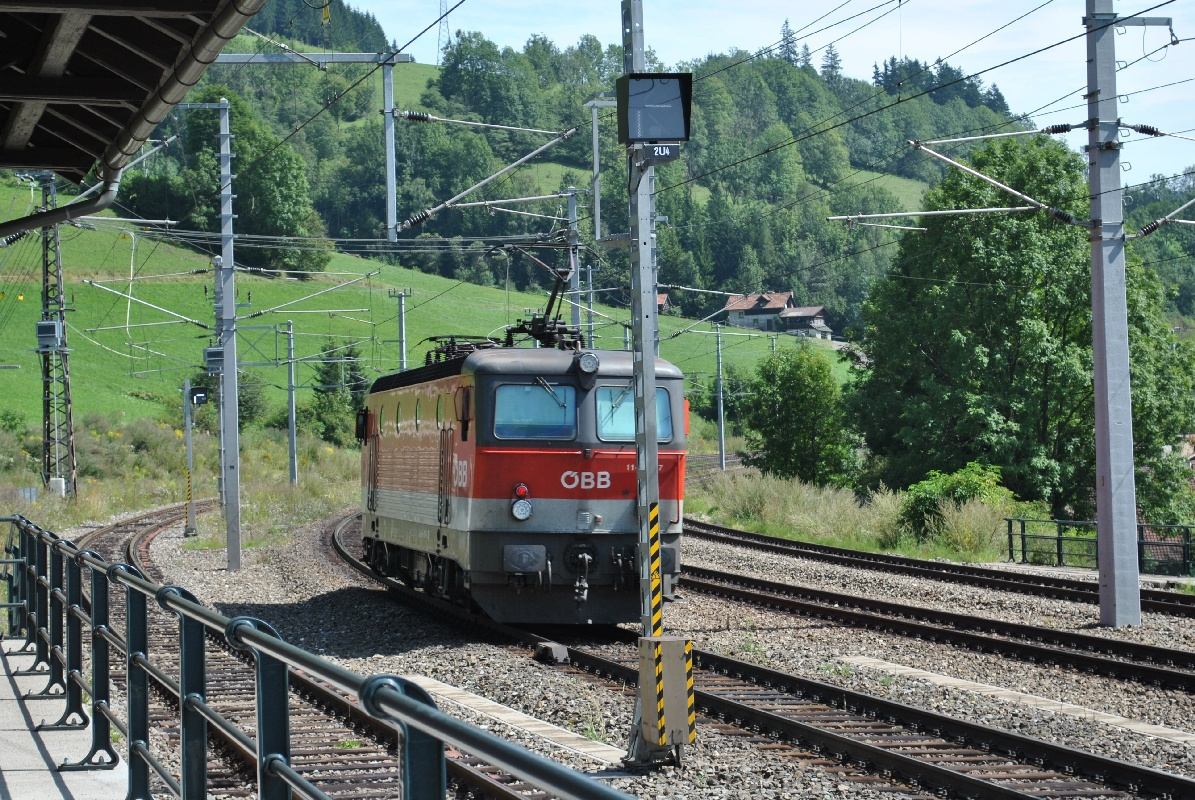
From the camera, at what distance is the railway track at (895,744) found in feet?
26.9

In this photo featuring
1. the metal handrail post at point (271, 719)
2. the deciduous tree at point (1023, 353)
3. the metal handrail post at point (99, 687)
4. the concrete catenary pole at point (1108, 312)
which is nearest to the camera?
the metal handrail post at point (271, 719)

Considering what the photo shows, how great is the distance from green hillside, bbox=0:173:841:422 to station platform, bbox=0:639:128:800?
5810 cm

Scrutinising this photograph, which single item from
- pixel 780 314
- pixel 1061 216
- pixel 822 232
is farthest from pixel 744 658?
pixel 822 232

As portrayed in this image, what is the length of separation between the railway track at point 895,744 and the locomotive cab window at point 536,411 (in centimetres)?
300

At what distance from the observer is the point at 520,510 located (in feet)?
47.1

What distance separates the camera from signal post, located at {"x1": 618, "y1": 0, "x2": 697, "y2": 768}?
9.10 m

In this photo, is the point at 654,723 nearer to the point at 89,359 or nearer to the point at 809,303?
the point at 89,359

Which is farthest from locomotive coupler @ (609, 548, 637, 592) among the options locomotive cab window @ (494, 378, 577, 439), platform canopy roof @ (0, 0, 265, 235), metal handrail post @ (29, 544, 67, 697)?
platform canopy roof @ (0, 0, 265, 235)

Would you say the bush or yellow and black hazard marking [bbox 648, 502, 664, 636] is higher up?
yellow and black hazard marking [bbox 648, 502, 664, 636]

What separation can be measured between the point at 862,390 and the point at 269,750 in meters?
43.8

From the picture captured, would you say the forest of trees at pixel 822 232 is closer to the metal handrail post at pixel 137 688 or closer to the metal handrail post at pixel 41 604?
the metal handrail post at pixel 41 604

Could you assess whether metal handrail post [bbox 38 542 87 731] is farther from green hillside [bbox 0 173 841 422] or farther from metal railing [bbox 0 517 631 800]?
green hillside [bbox 0 173 841 422]

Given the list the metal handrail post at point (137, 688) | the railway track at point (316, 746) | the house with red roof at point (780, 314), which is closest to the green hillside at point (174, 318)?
the house with red roof at point (780, 314)

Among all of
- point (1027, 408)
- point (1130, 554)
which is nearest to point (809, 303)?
point (1027, 408)
